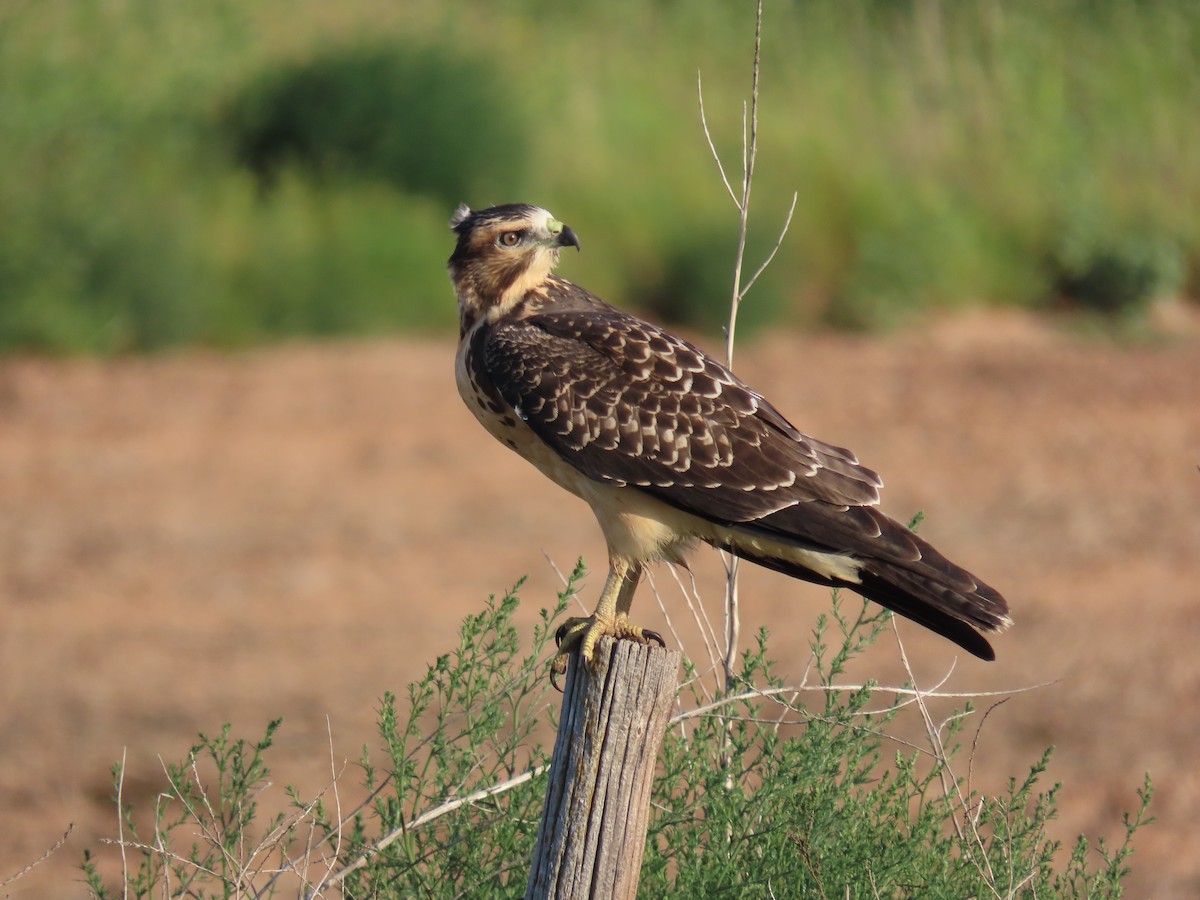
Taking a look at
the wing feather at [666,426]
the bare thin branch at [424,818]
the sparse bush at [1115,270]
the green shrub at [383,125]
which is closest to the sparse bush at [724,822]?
the bare thin branch at [424,818]

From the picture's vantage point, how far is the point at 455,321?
14.4m

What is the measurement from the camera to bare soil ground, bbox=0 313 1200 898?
7.85m

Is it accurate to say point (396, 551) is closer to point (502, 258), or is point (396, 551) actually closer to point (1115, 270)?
point (502, 258)

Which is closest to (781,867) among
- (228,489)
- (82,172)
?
(228,489)

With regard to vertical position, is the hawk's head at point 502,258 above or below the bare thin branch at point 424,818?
above

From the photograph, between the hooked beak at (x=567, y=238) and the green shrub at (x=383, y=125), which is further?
the green shrub at (x=383, y=125)

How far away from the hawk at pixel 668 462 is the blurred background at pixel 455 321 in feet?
11.6

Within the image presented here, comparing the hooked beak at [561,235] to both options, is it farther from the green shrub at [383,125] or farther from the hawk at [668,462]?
the green shrub at [383,125]

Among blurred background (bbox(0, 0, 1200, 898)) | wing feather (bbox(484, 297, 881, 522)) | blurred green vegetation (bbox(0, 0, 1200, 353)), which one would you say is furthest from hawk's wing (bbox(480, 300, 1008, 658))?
blurred green vegetation (bbox(0, 0, 1200, 353))

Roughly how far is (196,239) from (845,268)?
634cm

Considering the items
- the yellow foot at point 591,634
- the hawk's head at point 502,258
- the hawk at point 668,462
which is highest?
the hawk's head at point 502,258

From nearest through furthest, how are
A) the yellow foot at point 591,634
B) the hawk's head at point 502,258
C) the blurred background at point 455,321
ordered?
the yellow foot at point 591,634, the hawk's head at point 502,258, the blurred background at point 455,321

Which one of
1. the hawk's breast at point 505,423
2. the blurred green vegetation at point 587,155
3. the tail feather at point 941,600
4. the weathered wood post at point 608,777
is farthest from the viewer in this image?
the blurred green vegetation at point 587,155

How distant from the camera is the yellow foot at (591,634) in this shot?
3899mm
